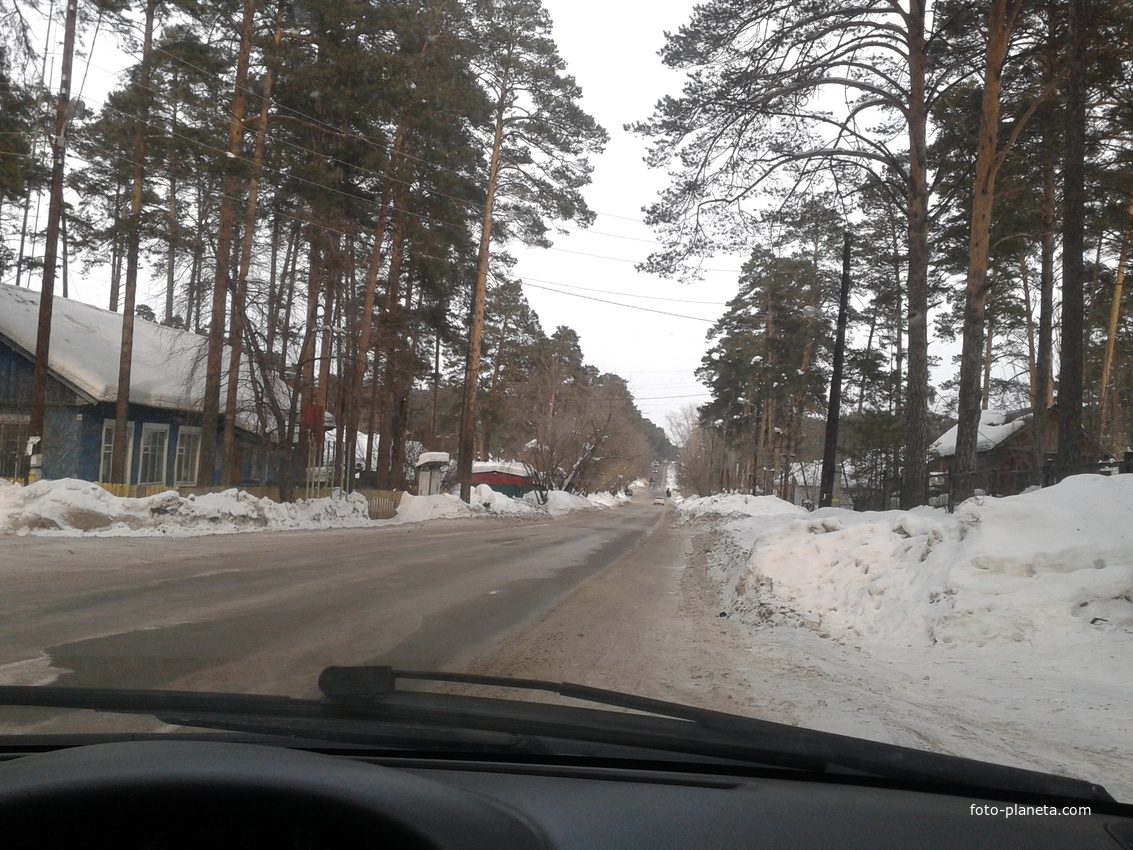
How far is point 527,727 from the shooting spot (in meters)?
2.66

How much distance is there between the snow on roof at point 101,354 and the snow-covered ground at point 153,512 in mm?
4650

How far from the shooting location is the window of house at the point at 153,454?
87.2ft

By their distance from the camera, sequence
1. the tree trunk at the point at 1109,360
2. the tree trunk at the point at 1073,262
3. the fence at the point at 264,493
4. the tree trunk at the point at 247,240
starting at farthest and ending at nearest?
1. the tree trunk at the point at 1109,360
2. the tree trunk at the point at 247,240
3. the fence at the point at 264,493
4. the tree trunk at the point at 1073,262

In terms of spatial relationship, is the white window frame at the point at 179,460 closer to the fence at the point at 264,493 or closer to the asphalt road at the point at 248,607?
the fence at the point at 264,493

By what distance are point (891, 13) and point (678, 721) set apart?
17867 millimetres

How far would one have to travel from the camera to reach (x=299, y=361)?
24812mm

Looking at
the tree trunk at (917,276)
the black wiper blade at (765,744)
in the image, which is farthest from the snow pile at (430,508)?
the black wiper blade at (765,744)

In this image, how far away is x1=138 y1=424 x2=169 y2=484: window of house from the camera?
26.6 meters

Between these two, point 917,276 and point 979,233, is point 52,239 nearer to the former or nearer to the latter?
point 917,276

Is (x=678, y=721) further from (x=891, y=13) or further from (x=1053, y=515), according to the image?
(x=891, y=13)

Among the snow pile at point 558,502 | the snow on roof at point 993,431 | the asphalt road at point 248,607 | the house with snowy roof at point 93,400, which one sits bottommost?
the snow pile at point 558,502

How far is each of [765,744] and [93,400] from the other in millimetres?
25565

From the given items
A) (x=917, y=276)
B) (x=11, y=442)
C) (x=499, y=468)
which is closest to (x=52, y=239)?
(x=11, y=442)

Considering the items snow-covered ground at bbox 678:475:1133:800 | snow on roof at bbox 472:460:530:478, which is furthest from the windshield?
snow on roof at bbox 472:460:530:478
